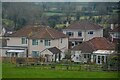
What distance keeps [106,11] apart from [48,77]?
1.03m

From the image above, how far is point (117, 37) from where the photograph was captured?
3.28 m

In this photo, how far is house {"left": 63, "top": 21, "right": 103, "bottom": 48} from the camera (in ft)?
11.9

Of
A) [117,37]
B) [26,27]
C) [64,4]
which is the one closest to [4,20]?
[26,27]

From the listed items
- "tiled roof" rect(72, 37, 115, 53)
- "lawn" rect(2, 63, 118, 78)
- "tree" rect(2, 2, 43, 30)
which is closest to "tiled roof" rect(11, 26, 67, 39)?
"tree" rect(2, 2, 43, 30)

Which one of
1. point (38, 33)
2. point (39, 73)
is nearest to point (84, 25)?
point (38, 33)

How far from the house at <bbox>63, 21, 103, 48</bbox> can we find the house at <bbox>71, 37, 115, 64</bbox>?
0.05m

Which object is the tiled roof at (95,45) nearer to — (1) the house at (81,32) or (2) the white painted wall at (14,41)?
(1) the house at (81,32)

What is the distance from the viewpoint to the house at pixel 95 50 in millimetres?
3627

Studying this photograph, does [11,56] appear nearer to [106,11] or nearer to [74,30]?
[74,30]

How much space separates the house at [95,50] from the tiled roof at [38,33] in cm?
27

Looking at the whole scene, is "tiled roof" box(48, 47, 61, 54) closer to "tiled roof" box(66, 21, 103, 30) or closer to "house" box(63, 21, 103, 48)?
"house" box(63, 21, 103, 48)

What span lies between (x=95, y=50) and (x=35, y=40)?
2.35 feet

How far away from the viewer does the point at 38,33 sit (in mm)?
4020

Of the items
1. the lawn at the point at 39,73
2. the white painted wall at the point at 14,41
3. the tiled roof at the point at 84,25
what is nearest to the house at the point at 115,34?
the tiled roof at the point at 84,25
